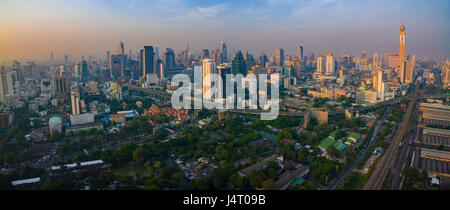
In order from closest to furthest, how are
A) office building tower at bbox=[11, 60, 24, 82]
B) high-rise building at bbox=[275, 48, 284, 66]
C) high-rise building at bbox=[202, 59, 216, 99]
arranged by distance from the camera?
office building tower at bbox=[11, 60, 24, 82], high-rise building at bbox=[202, 59, 216, 99], high-rise building at bbox=[275, 48, 284, 66]

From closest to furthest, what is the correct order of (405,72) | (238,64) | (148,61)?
(238,64), (405,72), (148,61)

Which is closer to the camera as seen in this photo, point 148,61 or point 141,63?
point 148,61

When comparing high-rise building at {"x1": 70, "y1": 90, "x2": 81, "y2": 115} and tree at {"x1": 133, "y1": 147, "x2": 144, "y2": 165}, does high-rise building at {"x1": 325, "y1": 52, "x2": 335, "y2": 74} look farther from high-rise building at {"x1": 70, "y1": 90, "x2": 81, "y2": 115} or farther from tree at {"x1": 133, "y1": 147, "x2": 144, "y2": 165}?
tree at {"x1": 133, "y1": 147, "x2": 144, "y2": 165}

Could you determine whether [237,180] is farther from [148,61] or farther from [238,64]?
[148,61]

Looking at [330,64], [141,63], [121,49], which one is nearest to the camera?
[141,63]

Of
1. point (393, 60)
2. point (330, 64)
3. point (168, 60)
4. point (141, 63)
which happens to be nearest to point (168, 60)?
point (168, 60)

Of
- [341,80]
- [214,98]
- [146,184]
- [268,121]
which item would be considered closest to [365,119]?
[268,121]

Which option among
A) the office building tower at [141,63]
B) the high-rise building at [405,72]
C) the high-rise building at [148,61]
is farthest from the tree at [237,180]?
the office building tower at [141,63]

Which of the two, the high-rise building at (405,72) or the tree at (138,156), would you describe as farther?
the high-rise building at (405,72)

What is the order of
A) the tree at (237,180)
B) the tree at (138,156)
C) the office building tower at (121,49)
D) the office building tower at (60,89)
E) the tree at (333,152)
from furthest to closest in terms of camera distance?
1. the office building tower at (121,49)
2. the office building tower at (60,89)
3. the tree at (333,152)
4. the tree at (138,156)
5. the tree at (237,180)

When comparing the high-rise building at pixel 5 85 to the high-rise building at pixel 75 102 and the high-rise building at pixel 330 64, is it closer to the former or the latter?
the high-rise building at pixel 75 102

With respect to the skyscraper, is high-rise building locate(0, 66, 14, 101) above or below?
below

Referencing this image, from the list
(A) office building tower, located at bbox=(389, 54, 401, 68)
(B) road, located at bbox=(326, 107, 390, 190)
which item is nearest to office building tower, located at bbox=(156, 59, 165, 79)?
(B) road, located at bbox=(326, 107, 390, 190)
